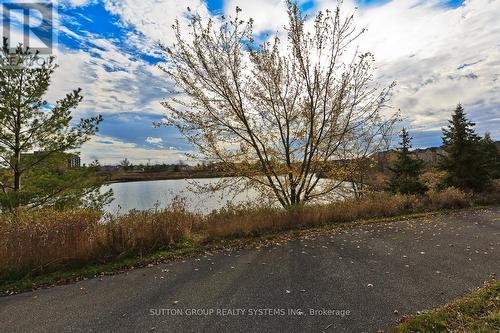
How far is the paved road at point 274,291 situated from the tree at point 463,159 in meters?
11.0

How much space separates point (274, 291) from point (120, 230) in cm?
368

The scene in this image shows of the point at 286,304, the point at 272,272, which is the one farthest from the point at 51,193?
the point at 286,304

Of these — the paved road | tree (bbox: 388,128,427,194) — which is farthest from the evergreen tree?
the paved road

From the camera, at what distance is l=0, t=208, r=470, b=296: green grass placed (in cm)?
509

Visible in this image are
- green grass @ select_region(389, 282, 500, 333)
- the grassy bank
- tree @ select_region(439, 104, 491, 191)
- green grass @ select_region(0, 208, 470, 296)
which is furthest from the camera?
tree @ select_region(439, 104, 491, 191)

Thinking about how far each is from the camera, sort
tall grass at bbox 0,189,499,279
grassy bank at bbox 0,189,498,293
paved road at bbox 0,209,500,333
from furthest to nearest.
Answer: tall grass at bbox 0,189,499,279, grassy bank at bbox 0,189,498,293, paved road at bbox 0,209,500,333

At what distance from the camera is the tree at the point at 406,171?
1714 centimetres

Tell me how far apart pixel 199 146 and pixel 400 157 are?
13518mm

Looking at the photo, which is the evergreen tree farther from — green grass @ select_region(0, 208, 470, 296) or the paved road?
green grass @ select_region(0, 208, 470, 296)

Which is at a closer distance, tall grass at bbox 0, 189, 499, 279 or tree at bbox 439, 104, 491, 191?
tall grass at bbox 0, 189, 499, 279

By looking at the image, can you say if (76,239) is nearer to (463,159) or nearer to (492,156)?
(463,159)

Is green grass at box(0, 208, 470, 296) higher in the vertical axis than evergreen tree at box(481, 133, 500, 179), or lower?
lower

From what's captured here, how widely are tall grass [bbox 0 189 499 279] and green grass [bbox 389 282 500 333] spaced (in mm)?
4690

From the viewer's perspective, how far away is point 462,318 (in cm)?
333
